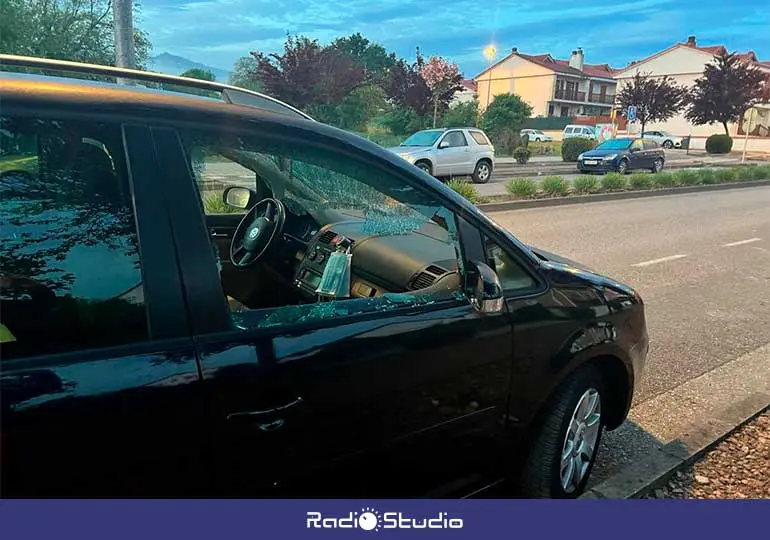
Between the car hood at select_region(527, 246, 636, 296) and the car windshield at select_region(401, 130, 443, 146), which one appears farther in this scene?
the car windshield at select_region(401, 130, 443, 146)

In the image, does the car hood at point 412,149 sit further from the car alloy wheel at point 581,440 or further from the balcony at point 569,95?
the balcony at point 569,95

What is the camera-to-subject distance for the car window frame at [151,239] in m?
1.45

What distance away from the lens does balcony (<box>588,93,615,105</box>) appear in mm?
70431

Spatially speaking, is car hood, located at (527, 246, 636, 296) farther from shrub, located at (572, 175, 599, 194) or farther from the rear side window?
the rear side window

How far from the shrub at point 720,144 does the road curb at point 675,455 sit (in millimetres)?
45845

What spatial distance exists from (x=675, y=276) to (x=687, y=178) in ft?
42.4

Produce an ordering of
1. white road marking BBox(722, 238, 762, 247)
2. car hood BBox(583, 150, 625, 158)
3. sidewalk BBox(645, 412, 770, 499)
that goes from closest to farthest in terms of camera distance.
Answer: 1. sidewalk BBox(645, 412, 770, 499)
2. white road marking BBox(722, 238, 762, 247)
3. car hood BBox(583, 150, 625, 158)

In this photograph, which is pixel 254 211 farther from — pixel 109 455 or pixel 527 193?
pixel 527 193

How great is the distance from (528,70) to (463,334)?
7264 cm

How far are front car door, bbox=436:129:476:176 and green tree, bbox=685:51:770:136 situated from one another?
35584 mm

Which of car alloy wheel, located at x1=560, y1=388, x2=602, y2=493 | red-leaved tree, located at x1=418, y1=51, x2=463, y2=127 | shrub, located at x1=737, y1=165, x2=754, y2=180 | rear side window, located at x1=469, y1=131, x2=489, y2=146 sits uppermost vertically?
red-leaved tree, located at x1=418, y1=51, x2=463, y2=127

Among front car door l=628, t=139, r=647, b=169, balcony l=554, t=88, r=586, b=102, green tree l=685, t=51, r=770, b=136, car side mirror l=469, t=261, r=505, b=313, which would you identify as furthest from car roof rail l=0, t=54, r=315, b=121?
balcony l=554, t=88, r=586, b=102

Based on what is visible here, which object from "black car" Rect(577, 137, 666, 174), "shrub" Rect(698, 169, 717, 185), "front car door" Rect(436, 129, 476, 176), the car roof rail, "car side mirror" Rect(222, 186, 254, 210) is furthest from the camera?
"black car" Rect(577, 137, 666, 174)

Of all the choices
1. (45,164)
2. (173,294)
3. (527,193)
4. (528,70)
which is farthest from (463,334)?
(528,70)
